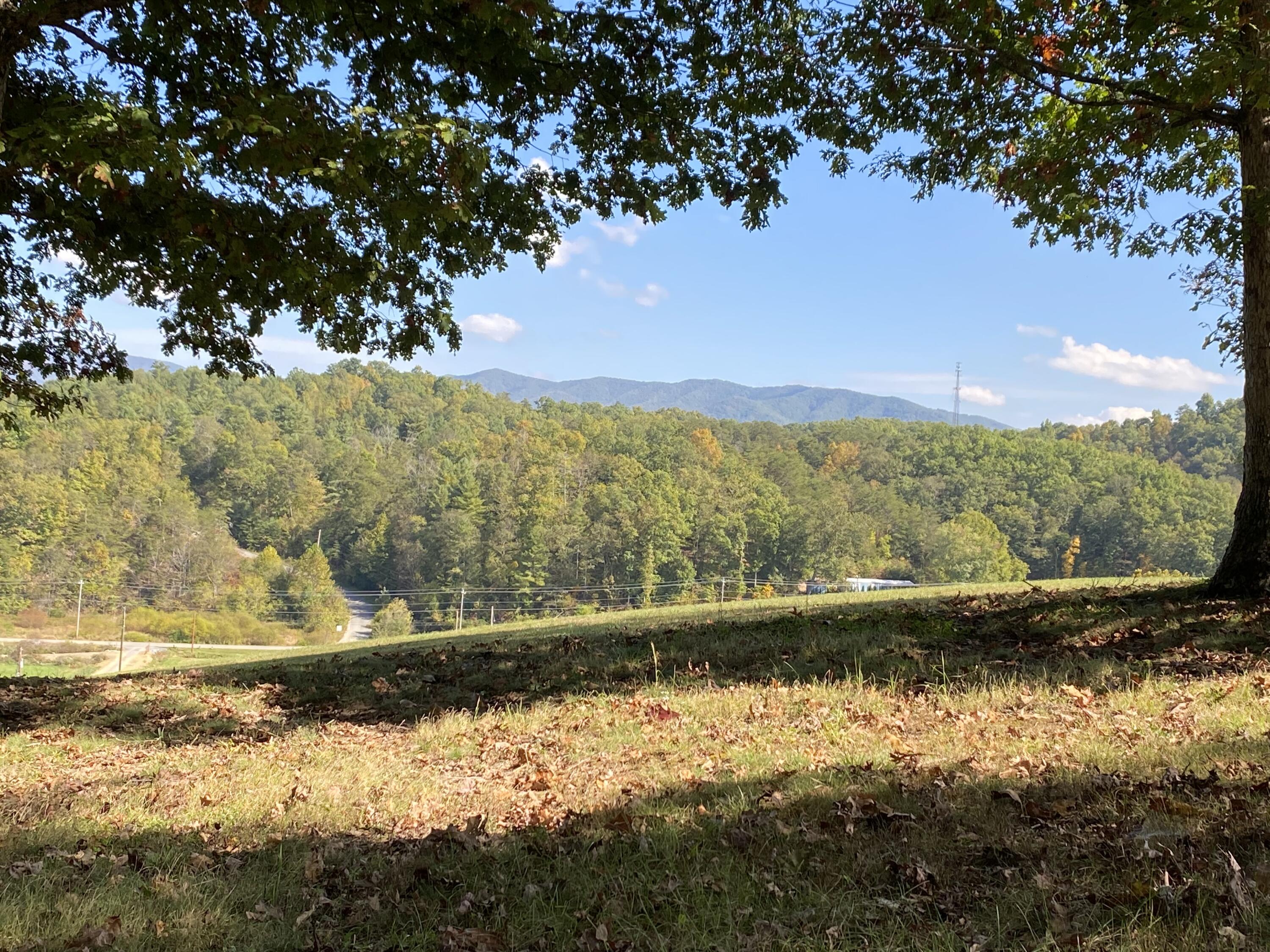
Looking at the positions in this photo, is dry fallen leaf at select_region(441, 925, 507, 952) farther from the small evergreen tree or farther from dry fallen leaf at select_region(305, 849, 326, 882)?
the small evergreen tree

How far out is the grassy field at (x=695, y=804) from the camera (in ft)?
10.1

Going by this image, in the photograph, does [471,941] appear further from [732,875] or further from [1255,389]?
[1255,389]

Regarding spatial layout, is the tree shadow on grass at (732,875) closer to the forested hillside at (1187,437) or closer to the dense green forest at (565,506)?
the dense green forest at (565,506)

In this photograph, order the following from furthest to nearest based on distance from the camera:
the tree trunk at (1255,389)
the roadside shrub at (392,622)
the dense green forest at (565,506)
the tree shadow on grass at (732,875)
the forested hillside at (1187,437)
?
the forested hillside at (1187,437) → the dense green forest at (565,506) → the roadside shrub at (392,622) → the tree trunk at (1255,389) → the tree shadow on grass at (732,875)

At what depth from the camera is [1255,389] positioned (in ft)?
28.8

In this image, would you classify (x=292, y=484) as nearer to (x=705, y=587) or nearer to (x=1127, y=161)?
(x=705, y=587)

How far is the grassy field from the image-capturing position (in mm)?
3082

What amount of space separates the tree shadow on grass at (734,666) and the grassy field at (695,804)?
6cm

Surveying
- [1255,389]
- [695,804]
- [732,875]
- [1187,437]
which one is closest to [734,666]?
[695,804]

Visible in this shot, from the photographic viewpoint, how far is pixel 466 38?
645cm

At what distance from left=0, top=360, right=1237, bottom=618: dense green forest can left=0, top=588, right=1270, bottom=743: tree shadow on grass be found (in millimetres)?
60582

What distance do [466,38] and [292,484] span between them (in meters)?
109

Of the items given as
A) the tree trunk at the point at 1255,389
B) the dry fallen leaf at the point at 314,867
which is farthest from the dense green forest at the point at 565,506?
the dry fallen leaf at the point at 314,867

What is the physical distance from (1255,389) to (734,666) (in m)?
6.44
